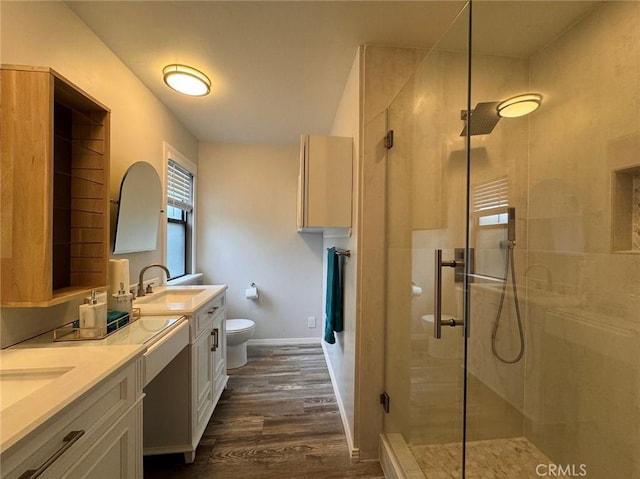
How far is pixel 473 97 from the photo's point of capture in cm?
134

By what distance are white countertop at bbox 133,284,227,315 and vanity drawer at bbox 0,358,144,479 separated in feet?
1.88

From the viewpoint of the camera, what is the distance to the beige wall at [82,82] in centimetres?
107

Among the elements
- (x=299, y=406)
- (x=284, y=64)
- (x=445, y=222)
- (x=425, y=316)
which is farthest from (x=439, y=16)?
(x=299, y=406)

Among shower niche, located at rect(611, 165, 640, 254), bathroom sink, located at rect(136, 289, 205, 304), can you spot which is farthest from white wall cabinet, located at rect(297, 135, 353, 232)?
shower niche, located at rect(611, 165, 640, 254)

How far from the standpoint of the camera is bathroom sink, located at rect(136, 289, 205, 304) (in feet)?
6.24

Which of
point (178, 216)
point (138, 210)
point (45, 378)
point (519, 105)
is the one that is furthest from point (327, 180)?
point (178, 216)

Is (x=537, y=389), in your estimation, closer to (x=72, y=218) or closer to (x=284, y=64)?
(x=284, y=64)

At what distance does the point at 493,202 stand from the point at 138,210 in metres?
2.30

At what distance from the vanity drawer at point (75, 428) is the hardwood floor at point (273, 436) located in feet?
2.99

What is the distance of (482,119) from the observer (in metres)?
1.42

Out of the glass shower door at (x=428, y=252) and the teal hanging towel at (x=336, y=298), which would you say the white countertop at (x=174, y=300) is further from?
the glass shower door at (x=428, y=252)

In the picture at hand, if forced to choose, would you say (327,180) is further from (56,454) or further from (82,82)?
(56,454)

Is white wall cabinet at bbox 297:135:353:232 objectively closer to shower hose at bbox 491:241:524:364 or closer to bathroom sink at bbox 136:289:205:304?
shower hose at bbox 491:241:524:364

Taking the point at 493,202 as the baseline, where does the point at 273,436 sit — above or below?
below
